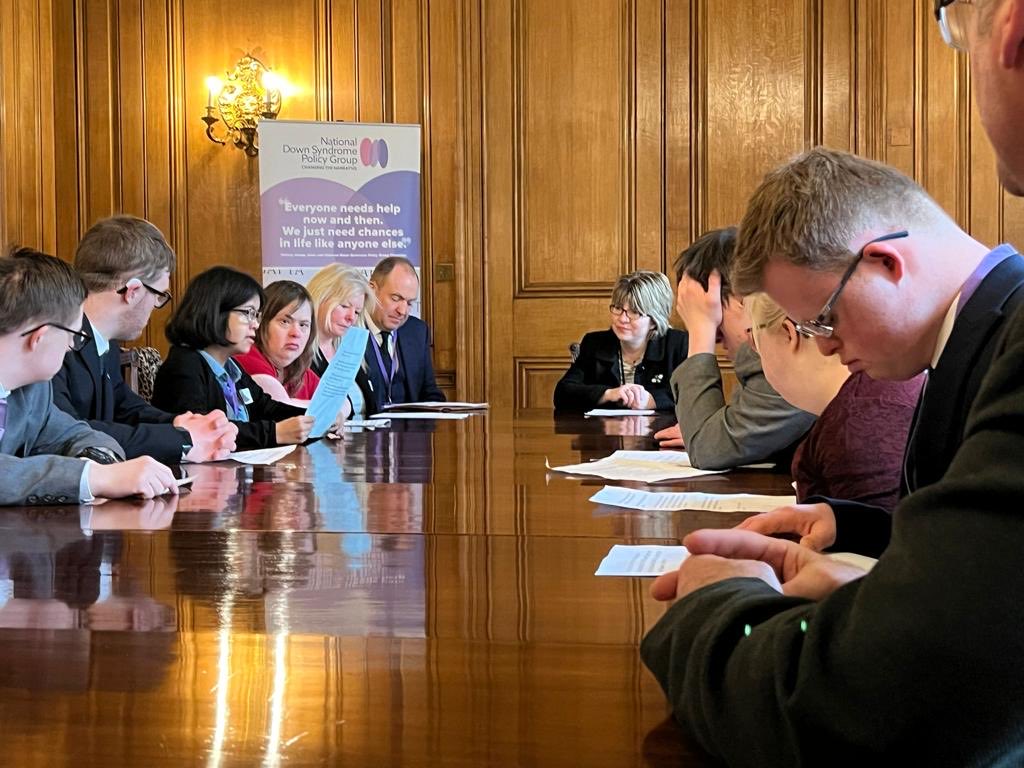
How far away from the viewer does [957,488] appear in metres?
0.63

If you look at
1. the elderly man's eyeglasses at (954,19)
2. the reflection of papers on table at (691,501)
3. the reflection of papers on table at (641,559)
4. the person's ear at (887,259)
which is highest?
the elderly man's eyeglasses at (954,19)

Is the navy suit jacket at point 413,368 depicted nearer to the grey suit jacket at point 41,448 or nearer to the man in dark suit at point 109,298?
the man in dark suit at point 109,298

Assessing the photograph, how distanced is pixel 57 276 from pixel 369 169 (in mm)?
4409

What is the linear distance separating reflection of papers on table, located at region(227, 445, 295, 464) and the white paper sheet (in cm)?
180

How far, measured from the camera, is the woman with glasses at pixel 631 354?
5.34 metres

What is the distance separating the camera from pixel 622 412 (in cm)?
489

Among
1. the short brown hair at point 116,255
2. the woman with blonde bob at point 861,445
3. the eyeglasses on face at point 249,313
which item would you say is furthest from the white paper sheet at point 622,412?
the woman with blonde bob at point 861,445

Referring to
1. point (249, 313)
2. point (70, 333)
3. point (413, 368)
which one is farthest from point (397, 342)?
point (70, 333)

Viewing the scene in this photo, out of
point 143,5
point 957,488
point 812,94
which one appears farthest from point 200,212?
point 957,488

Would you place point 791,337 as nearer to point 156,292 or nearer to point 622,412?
point 156,292

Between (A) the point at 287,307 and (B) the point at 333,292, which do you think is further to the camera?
(B) the point at 333,292

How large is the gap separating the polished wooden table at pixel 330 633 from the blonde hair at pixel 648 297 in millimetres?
3231

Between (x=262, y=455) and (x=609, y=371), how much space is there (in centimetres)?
281

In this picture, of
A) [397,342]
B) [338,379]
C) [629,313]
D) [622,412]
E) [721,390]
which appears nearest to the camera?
[721,390]
